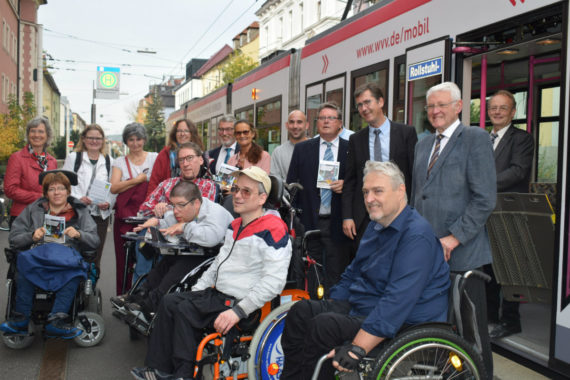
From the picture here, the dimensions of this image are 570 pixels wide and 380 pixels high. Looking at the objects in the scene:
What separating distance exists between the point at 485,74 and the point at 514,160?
99 cm

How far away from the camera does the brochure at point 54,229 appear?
4.84 m

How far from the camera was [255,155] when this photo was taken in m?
6.01

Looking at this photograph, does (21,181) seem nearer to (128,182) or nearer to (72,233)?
(128,182)

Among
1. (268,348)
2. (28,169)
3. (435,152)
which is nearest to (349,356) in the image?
(268,348)

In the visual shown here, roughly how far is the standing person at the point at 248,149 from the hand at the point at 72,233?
1.87 meters

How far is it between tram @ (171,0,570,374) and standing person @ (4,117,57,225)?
353 cm

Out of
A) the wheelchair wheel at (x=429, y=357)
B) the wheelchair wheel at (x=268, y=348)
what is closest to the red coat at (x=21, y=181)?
the wheelchair wheel at (x=268, y=348)

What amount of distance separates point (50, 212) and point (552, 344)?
156 inches

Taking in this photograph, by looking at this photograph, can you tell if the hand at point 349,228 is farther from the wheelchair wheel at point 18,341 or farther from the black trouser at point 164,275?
the wheelchair wheel at point 18,341

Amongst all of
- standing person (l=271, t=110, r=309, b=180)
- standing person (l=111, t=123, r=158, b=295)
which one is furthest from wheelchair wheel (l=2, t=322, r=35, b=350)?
standing person (l=271, t=110, r=309, b=180)

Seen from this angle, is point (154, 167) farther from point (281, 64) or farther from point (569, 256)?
point (281, 64)

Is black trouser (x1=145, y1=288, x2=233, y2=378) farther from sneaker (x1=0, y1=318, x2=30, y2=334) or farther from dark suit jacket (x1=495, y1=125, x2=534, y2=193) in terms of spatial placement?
dark suit jacket (x1=495, y1=125, x2=534, y2=193)

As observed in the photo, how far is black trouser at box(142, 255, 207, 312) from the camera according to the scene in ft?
13.9

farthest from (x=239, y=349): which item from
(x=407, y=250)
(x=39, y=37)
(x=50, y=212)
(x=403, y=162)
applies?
(x=39, y=37)
